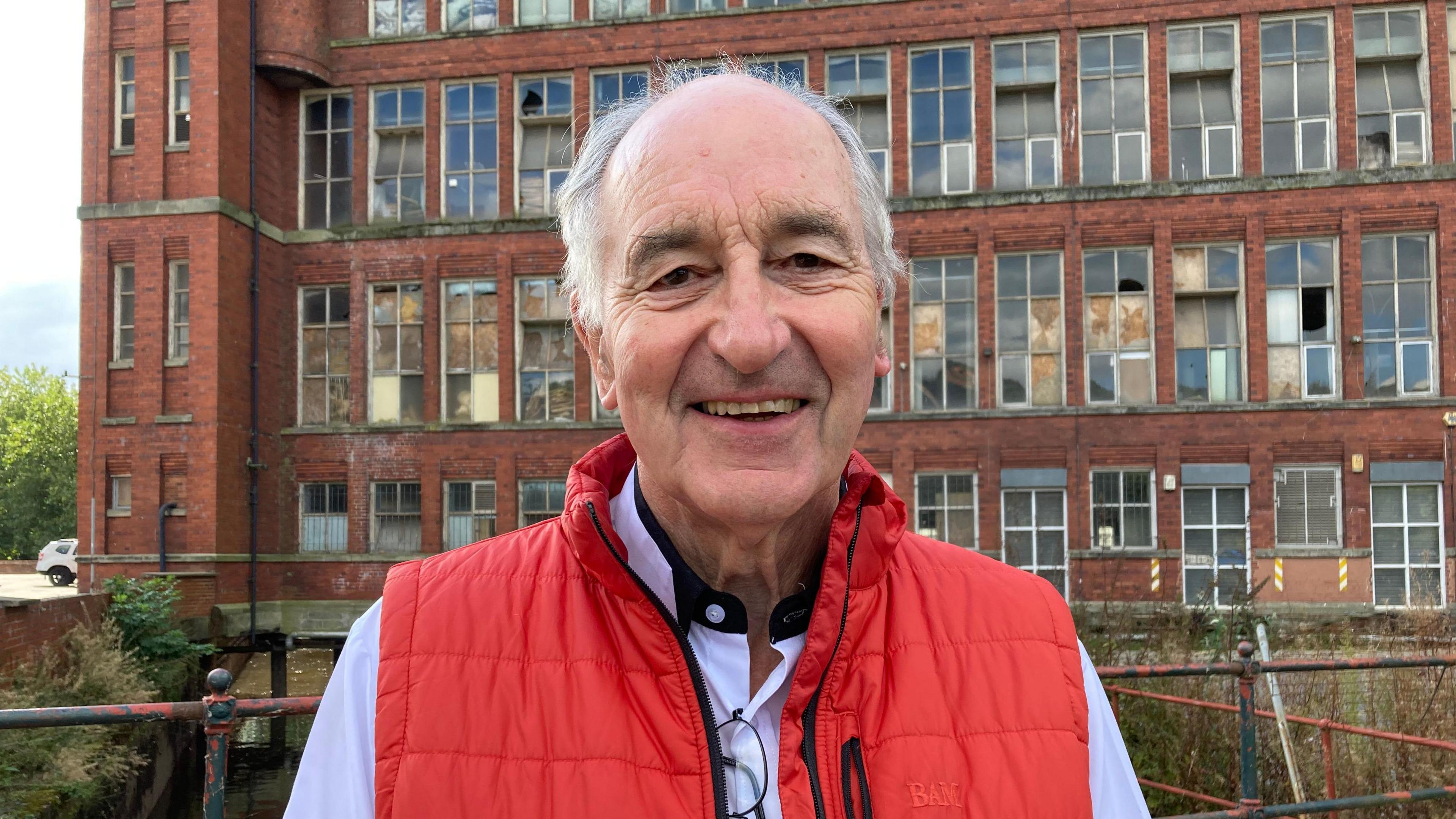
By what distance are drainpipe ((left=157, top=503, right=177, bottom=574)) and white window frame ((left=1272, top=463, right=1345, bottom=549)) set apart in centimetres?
2205

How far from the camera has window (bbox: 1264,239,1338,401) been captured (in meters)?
21.8

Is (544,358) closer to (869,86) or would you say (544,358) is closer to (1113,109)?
(869,86)

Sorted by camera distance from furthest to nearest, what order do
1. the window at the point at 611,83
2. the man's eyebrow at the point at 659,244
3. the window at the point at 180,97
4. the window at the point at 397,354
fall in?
the window at the point at 397,354, the window at the point at 611,83, the window at the point at 180,97, the man's eyebrow at the point at 659,244

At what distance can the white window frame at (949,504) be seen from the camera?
2212cm

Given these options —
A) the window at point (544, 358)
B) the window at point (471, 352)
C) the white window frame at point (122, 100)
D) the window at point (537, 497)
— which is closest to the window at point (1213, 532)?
the window at point (537, 497)

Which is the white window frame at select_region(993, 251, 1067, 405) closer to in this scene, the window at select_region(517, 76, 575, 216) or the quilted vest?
the window at select_region(517, 76, 575, 216)

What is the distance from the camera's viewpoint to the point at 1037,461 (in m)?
22.0

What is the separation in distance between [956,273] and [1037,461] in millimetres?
4359

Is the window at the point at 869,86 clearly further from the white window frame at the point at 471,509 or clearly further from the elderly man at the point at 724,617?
the elderly man at the point at 724,617

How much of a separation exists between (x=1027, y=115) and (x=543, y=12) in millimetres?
11271

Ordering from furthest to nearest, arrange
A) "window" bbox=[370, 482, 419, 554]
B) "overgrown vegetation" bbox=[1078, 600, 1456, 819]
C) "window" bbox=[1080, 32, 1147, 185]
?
"window" bbox=[370, 482, 419, 554], "window" bbox=[1080, 32, 1147, 185], "overgrown vegetation" bbox=[1078, 600, 1456, 819]

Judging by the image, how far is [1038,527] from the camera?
22.0 m

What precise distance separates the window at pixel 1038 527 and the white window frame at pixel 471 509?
10976 mm

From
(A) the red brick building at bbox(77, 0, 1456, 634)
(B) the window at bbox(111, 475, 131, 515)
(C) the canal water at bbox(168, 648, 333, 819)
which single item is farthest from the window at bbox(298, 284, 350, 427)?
(C) the canal water at bbox(168, 648, 333, 819)
